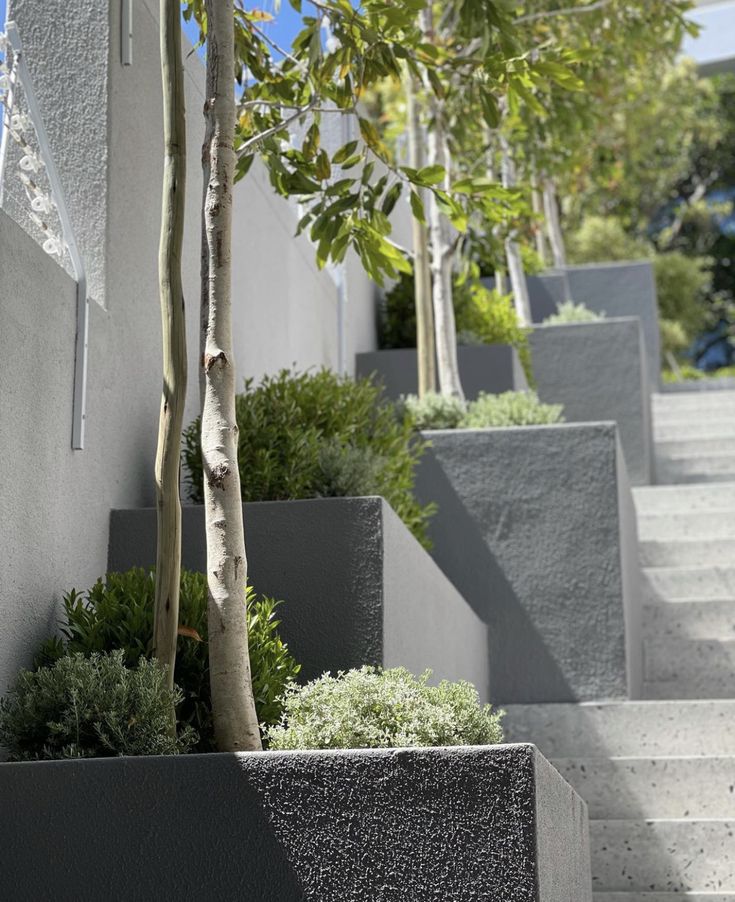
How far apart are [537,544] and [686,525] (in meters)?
1.89

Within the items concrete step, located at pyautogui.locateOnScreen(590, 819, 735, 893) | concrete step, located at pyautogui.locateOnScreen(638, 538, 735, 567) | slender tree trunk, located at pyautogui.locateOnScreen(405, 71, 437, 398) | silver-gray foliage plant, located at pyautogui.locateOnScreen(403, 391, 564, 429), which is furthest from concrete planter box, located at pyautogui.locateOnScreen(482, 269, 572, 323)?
concrete step, located at pyautogui.locateOnScreen(590, 819, 735, 893)

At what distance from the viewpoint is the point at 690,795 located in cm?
469

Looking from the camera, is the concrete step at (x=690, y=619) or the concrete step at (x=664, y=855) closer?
the concrete step at (x=664, y=855)

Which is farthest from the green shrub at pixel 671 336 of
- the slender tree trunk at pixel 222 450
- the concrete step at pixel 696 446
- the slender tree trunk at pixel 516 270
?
the slender tree trunk at pixel 222 450

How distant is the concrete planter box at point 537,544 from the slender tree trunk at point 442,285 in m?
0.86

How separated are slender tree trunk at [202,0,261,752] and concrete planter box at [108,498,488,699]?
710 mm

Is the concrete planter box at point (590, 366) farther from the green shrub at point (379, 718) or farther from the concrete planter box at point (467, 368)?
the green shrub at point (379, 718)

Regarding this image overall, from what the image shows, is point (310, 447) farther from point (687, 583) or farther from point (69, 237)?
point (687, 583)

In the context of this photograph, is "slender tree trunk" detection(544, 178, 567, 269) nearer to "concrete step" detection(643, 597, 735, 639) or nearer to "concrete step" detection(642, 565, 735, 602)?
"concrete step" detection(642, 565, 735, 602)

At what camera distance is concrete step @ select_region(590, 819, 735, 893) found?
4.30m

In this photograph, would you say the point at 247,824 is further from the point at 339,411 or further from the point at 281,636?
the point at 339,411

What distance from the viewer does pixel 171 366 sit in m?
2.88

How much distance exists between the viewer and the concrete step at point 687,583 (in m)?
6.40

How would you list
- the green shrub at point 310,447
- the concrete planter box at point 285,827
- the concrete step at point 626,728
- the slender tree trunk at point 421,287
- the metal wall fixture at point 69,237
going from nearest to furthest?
the concrete planter box at point 285,827 → the metal wall fixture at point 69,237 → the green shrub at point 310,447 → the concrete step at point 626,728 → the slender tree trunk at point 421,287
